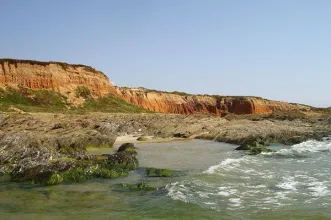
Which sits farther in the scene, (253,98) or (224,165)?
(253,98)

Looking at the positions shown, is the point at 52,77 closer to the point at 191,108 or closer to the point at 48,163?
the point at 191,108

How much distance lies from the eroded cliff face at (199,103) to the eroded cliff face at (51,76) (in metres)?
12.8

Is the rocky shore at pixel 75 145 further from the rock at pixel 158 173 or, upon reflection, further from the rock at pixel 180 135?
the rock at pixel 158 173

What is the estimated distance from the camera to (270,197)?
11.0 metres

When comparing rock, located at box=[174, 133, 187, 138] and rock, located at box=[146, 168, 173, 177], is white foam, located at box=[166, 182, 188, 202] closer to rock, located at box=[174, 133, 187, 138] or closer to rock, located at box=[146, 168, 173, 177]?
rock, located at box=[146, 168, 173, 177]

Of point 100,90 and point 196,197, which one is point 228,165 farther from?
point 100,90

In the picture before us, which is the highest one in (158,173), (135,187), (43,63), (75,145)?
(43,63)

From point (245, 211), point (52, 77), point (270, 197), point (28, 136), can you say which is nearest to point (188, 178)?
point (270, 197)

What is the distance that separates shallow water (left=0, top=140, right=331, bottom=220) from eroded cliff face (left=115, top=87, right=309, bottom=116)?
210 feet

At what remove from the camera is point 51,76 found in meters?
58.7

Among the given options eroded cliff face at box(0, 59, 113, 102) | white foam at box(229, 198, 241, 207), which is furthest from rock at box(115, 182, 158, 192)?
eroded cliff face at box(0, 59, 113, 102)

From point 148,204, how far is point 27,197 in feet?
13.2

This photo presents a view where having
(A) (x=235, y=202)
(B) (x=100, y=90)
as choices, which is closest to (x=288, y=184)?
(A) (x=235, y=202)

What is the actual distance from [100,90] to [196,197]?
189ft
